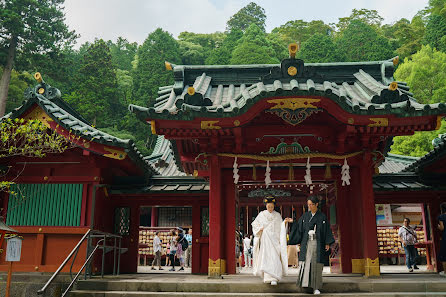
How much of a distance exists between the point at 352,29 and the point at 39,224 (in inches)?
1829

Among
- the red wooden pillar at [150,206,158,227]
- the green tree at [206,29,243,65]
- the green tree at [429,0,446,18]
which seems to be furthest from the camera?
the green tree at [206,29,243,65]

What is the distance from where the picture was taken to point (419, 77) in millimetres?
29047

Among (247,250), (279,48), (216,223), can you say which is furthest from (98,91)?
(216,223)

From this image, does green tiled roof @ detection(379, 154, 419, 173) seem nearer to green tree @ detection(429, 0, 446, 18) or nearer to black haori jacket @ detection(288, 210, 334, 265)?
black haori jacket @ detection(288, 210, 334, 265)

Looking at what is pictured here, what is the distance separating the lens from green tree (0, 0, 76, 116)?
107 ft

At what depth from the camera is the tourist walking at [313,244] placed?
7781 millimetres

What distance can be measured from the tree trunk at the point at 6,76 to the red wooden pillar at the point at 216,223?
26.9 metres

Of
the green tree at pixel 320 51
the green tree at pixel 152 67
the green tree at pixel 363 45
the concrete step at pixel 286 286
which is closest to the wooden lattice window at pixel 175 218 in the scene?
the concrete step at pixel 286 286

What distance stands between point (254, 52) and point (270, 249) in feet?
131

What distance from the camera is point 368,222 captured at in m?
9.58

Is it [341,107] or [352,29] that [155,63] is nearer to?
[352,29]

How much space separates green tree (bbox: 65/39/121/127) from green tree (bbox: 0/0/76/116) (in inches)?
149

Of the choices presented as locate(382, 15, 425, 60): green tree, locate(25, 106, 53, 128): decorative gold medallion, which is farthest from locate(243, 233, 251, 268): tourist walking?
locate(382, 15, 425, 60): green tree

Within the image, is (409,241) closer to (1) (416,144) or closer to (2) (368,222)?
(2) (368,222)
